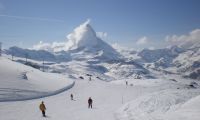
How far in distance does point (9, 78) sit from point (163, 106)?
41860mm

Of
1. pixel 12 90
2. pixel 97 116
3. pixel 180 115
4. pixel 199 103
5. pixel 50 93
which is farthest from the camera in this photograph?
pixel 50 93

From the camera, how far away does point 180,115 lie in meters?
27.5

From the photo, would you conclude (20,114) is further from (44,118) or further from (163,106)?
(163,106)

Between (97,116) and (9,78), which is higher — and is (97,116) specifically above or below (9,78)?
A: below

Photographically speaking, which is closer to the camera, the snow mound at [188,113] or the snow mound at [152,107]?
the snow mound at [188,113]

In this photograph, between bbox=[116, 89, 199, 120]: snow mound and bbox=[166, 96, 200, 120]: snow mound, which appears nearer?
bbox=[166, 96, 200, 120]: snow mound

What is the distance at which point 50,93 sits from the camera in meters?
60.6

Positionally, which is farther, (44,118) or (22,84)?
(22,84)

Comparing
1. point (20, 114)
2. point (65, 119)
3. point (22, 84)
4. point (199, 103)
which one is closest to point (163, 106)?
point (199, 103)

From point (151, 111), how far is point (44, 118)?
12460 mm

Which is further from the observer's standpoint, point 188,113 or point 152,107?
point 152,107

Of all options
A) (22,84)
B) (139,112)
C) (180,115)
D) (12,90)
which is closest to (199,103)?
(180,115)

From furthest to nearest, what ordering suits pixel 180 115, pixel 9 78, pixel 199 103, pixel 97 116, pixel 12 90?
1. pixel 9 78
2. pixel 12 90
3. pixel 97 116
4. pixel 199 103
5. pixel 180 115

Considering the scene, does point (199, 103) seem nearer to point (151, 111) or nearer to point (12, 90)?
point (151, 111)
